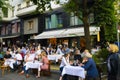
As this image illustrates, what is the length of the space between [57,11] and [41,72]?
1793 cm

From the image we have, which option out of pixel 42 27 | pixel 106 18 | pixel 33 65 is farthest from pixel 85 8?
pixel 42 27

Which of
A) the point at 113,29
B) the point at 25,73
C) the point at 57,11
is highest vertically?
the point at 57,11

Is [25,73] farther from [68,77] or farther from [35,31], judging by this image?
[35,31]

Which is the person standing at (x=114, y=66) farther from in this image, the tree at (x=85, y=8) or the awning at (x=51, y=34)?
the awning at (x=51, y=34)

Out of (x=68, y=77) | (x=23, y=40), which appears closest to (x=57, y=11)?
(x=23, y=40)

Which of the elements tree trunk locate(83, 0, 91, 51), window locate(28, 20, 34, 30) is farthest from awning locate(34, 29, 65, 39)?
tree trunk locate(83, 0, 91, 51)

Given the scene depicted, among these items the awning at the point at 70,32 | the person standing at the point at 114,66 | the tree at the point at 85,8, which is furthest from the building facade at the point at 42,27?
the person standing at the point at 114,66

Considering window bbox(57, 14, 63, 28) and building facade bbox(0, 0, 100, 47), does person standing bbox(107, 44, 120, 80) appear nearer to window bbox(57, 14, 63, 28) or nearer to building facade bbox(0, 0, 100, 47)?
building facade bbox(0, 0, 100, 47)

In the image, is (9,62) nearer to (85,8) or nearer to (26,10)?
(85,8)

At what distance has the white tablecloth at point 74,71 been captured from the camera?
11.9 m

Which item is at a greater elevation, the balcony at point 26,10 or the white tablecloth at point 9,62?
the balcony at point 26,10

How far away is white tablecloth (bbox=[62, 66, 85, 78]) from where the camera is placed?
39.1 feet

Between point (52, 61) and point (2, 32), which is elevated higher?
point (2, 32)

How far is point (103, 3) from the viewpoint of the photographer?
17078mm
